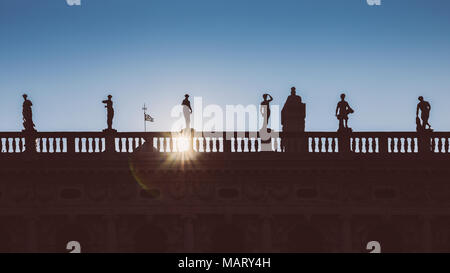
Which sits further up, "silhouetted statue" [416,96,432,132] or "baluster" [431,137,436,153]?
"silhouetted statue" [416,96,432,132]

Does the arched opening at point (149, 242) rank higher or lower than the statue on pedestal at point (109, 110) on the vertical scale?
lower

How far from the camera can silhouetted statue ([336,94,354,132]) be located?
30.1m

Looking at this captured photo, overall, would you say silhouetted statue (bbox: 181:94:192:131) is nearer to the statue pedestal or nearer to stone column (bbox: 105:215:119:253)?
the statue pedestal

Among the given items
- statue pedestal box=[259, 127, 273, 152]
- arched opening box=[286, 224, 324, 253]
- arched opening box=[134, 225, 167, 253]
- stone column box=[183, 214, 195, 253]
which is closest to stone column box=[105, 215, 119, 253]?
arched opening box=[134, 225, 167, 253]

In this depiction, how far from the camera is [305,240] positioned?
1194 inches

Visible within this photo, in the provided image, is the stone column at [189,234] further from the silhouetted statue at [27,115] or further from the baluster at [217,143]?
the silhouetted statue at [27,115]

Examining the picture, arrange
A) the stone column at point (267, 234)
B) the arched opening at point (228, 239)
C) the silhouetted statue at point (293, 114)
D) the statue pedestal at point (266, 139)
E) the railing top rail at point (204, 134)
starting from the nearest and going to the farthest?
the railing top rail at point (204, 134) < the statue pedestal at point (266, 139) < the stone column at point (267, 234) < the arched opening at point (228, 239) < the silhouetted statue at point (293, 114)

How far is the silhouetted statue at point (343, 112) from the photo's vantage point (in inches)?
1187

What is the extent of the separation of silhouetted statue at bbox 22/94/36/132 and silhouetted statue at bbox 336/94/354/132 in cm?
1343

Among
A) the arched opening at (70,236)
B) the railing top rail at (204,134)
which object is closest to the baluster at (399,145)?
the railing top rail at (204,134)

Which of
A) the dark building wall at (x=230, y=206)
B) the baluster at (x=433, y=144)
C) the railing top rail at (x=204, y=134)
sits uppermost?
the railing top rail at (x=204, y=134)

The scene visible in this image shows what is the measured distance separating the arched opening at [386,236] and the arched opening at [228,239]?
560 centimetres

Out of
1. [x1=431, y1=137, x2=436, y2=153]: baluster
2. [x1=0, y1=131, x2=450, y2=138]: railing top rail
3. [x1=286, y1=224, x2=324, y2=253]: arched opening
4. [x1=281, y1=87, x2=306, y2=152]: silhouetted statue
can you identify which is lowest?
[x1=286, y1=224, x2=324, y2=253]: arched opening
